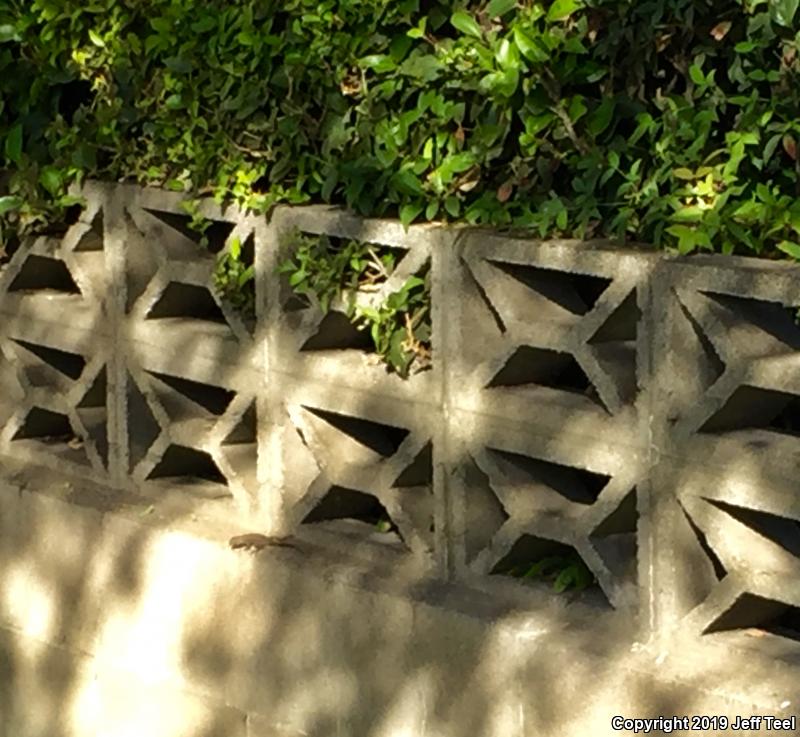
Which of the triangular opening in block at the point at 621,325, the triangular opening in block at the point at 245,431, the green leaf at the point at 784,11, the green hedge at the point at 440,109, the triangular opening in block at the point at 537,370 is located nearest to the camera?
the green leaf at the point at 784,11

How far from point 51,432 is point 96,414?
36 cm

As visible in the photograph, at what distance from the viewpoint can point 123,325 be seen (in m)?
5.33

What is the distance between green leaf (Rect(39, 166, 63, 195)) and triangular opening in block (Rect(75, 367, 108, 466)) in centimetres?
51

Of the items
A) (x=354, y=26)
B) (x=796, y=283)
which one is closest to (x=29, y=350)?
(x=354, y=26)

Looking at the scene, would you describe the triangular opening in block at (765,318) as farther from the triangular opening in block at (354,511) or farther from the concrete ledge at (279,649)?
the triangular opening in block at (354,511)

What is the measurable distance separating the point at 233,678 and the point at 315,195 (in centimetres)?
115

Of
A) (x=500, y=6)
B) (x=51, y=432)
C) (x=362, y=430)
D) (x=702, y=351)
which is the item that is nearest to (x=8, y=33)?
(x=51, y=432)

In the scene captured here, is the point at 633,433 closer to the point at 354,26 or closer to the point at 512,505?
the point at 512,505

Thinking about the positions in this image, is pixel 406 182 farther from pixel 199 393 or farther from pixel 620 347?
pixel 199 393

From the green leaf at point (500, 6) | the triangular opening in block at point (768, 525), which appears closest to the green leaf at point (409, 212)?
the green leaf at point (500, 6)

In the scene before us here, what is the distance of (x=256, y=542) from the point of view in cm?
493

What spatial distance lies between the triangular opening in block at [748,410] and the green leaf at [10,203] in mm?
2382

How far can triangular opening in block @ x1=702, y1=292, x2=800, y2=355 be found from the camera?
12.4 ft

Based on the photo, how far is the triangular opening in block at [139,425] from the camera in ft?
17.7
